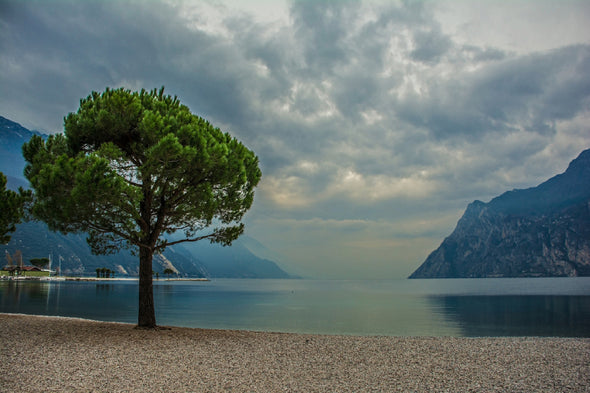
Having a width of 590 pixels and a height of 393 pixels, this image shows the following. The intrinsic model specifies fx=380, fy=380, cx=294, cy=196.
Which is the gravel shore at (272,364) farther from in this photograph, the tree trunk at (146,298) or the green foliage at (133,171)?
the green foliage at (133,171)

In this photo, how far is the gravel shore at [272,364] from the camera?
9.90m

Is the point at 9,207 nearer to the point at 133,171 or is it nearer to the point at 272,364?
the point at 133,171

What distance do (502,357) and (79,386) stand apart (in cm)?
1391

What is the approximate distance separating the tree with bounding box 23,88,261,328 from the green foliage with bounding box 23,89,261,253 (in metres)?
0.04

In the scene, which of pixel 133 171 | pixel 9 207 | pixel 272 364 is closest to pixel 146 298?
pixel 133 171

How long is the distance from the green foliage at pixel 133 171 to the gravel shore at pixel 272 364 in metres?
5.34

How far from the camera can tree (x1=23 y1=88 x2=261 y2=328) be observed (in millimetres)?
16234

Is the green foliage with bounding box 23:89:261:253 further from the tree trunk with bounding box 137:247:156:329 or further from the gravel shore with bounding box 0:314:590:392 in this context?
the gravel shore with bounding box 0:314:590:392

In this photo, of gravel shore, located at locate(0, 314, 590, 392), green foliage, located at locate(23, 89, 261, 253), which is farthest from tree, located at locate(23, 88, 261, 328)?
gravel shore, located at locate(0, 314, 590, 392)

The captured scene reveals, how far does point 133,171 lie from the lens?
18594 millimetres

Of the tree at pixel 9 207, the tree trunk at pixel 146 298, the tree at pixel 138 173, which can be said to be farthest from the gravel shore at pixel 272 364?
the tree at pixel 9 207

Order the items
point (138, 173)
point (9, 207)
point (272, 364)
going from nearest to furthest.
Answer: point (272, 364) < point (138, 173) < point (9, 207)

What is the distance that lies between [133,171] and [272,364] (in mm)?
11621

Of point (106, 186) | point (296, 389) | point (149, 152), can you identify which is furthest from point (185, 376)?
point (149, 152)
